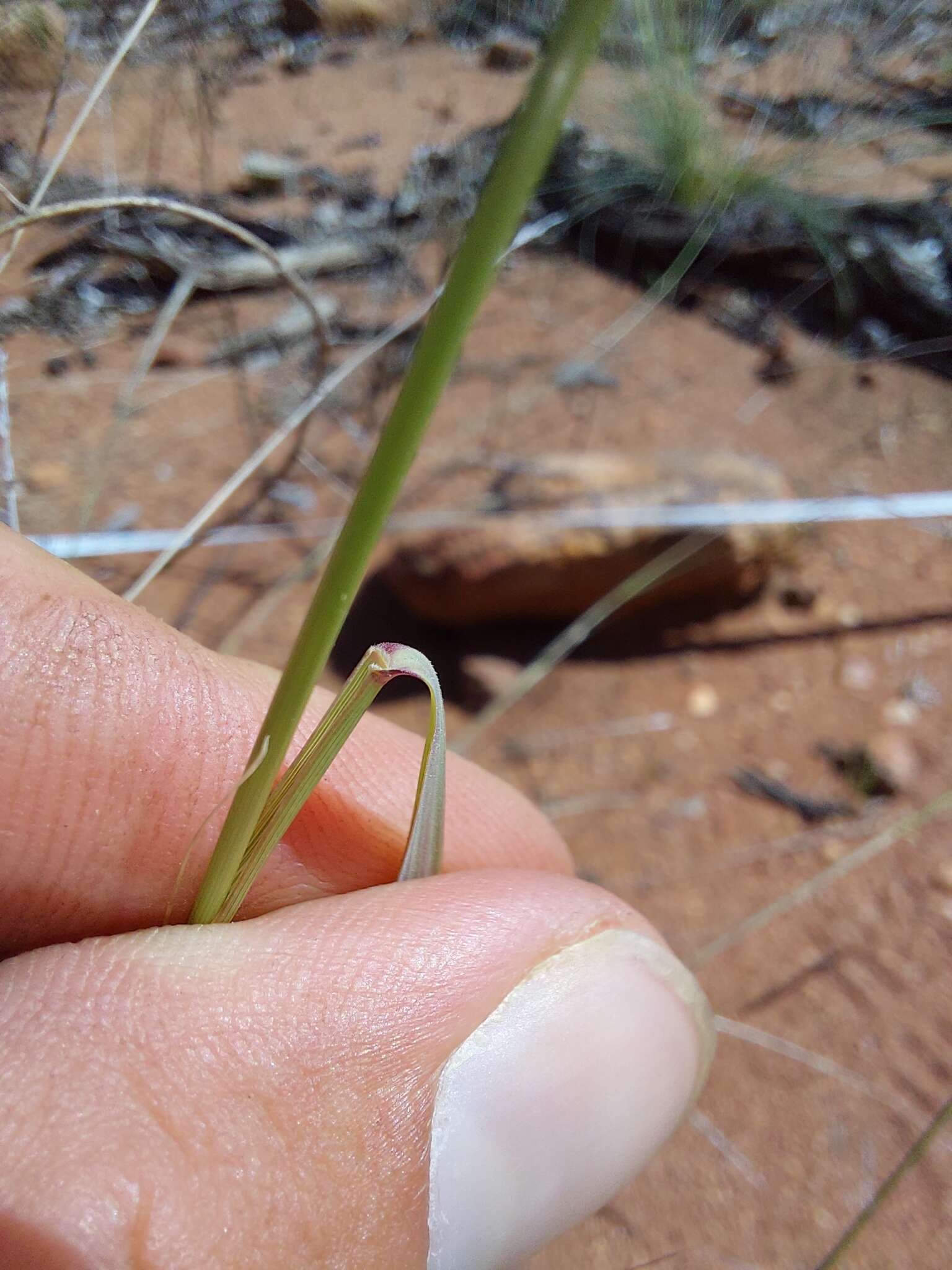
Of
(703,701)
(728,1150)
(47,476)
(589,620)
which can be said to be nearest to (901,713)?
(703,701)

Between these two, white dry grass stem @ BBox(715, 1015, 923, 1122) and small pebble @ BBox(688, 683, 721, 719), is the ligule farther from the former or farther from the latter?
small pebble @ BBox(688, 683, 721, 719)

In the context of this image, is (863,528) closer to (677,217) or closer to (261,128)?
(677,217)

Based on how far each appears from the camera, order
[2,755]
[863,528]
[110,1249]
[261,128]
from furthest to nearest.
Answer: [261,128] < [863,528] < [2,755] < [110,1249]

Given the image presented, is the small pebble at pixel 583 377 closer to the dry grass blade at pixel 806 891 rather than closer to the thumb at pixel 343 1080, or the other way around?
the dry grass blade at pixel 806 891

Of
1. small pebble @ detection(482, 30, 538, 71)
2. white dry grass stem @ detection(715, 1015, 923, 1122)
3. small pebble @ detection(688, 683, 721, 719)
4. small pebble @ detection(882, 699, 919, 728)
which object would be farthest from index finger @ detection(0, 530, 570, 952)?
small pebble @ detection(482, 30, 538, 71)

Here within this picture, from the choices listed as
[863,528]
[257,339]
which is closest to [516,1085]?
[863,528]

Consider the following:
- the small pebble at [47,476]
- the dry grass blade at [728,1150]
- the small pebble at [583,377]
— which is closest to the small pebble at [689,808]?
the dry grass blade at [728,1150]
